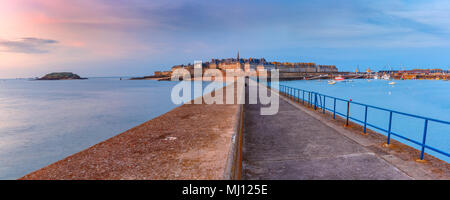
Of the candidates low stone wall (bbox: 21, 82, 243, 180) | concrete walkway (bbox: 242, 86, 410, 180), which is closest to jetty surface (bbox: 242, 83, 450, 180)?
concrete walkway (bbox: 242, 86, 410, 180)

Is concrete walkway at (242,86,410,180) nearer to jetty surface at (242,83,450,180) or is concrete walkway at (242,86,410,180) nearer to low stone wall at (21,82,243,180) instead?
jetty surface at (242,83,450,180)

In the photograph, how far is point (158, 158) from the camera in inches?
194

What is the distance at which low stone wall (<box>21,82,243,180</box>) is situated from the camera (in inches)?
165

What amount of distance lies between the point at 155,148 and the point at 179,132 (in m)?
1.64

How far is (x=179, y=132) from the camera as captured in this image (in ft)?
23.9

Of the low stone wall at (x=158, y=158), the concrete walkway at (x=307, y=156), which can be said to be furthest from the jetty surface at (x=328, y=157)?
the low stone wall at (x=158, y=158)

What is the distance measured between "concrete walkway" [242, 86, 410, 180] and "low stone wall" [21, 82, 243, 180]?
0.58m

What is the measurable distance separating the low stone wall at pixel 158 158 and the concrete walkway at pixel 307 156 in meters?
0.58

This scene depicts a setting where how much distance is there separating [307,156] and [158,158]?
3487 mm

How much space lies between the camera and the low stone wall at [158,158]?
4180mm
